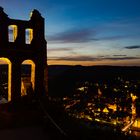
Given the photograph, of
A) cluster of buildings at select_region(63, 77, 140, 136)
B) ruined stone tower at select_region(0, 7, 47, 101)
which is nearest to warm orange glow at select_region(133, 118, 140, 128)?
cluster of buildings at select_region(63, 77, 140, 136)

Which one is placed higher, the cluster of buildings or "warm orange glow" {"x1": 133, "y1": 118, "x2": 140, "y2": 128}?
the cluster of buildings

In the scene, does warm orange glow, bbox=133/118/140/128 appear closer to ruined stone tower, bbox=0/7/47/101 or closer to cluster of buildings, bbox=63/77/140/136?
cluster of buildings, bbox=63/77/140/136

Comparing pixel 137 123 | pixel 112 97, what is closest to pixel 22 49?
pixel 137 123

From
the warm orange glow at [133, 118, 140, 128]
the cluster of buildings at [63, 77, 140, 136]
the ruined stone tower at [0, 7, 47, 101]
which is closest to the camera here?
the ruined stone tower at [0, 7, 47, 101]

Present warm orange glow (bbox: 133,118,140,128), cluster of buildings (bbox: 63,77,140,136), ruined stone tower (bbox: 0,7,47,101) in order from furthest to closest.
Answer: cluster of buildings (bbox: 63,77,140,136) → warm orange glow (bbox: 133,118,140,128) → ruined stone tower (bbox: 0,7,47,101)

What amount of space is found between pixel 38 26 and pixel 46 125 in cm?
973

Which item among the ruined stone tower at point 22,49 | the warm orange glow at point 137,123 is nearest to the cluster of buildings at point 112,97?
the warm orange glow at point 137,123

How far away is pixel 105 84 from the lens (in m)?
73.5

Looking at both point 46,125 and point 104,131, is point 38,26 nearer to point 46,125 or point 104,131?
point 46,125

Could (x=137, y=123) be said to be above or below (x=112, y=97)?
below

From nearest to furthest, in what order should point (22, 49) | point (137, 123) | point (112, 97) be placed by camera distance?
1. point (22, 49)
2. point (137, 123)
3. point (112, 97)

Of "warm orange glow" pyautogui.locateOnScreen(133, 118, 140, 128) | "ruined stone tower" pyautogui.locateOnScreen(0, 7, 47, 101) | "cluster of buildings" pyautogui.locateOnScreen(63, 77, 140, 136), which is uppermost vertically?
"ruined stone tower" pyautogui.locateOnScreen(0, 7, 47, 101)

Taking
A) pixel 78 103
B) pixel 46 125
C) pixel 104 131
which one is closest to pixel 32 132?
pixel 46 125

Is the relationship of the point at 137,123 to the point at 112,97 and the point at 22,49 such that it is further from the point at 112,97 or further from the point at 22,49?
the point at 22,49
